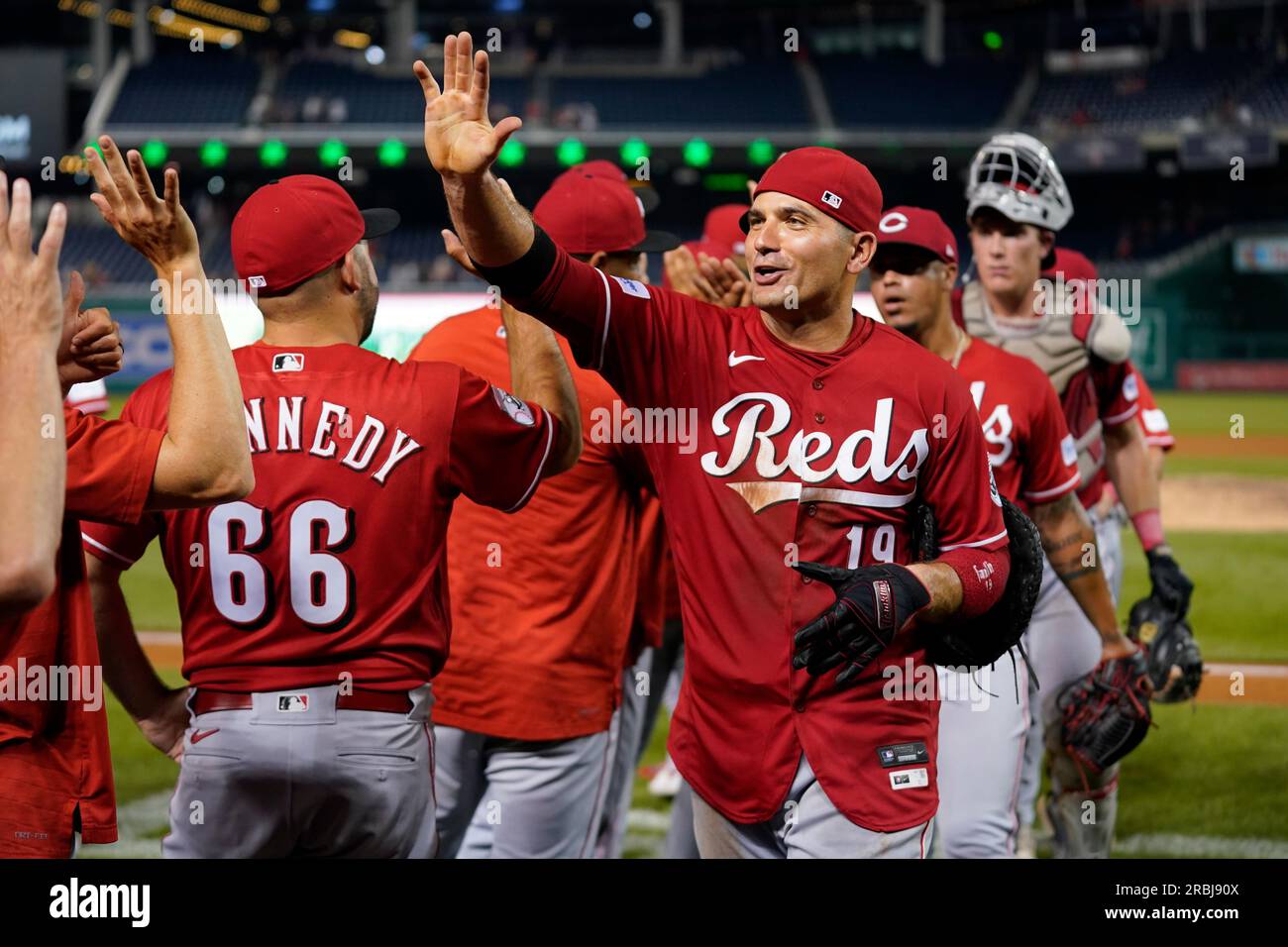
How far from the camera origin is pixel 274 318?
3287 mm

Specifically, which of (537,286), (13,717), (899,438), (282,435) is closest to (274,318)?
(282,435)

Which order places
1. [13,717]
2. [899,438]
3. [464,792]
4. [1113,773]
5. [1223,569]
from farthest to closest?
1. [1223,569]
2. [1113,773]
3. [464,792]
4. [899,438]
5. [13,717]

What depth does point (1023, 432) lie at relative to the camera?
14.6 ft

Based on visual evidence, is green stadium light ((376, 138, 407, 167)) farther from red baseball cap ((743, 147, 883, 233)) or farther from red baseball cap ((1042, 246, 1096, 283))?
red baseball cap ((743, 147, 883, 233))

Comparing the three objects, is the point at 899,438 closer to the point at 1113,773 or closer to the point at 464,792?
the point at 464,792

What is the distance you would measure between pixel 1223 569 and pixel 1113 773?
8.52 m

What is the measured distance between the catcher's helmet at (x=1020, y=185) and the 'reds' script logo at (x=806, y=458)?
86.6 inches

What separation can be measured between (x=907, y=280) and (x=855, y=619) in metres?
1.98

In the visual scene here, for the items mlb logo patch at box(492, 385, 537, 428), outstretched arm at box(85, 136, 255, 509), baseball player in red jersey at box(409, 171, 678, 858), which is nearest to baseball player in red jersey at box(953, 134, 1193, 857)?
baseball player in red jersey at box(409, 171, 678, 858)

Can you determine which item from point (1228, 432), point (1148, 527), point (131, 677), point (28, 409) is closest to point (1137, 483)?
point (1148, 527)

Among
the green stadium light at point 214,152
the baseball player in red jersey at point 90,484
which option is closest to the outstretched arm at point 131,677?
the baseball player in red jersey at point 90,484

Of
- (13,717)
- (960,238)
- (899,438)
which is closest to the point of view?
(13,717)

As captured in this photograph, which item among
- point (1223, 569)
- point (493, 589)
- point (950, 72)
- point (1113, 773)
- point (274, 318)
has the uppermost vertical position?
point (950, 72)

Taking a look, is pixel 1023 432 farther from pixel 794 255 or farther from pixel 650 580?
pixel 794 255
